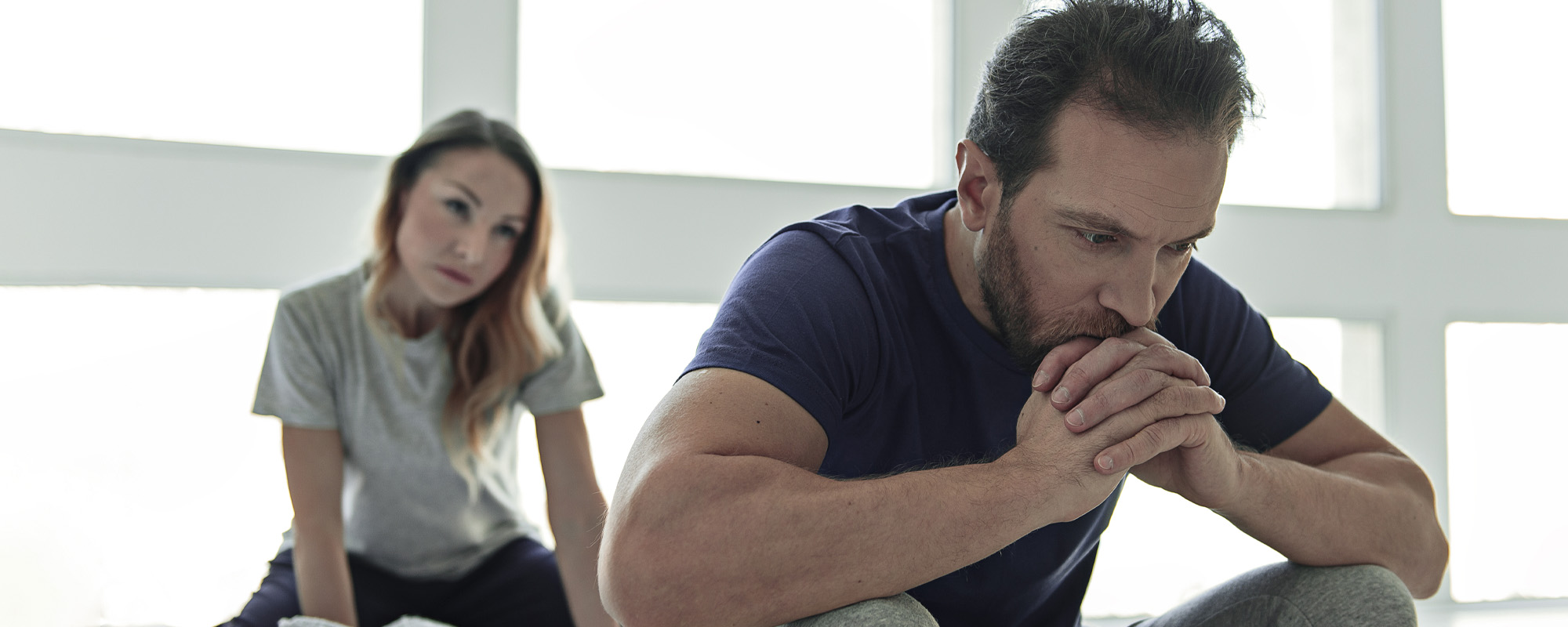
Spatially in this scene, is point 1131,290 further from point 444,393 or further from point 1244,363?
point 444,393

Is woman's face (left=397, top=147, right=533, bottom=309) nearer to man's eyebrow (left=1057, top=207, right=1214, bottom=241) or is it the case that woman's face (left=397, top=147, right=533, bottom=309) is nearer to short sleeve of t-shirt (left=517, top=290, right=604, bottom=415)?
short sleeve of t-shirt (left=517, top=290, right=604, bottom=415)

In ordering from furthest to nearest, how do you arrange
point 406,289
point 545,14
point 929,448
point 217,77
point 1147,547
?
1. point 1147,547
2. point 545,14
3. point 217,77
4. point 406,289
5. point 929,448

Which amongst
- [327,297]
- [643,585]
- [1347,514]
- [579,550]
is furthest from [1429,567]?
[327,297]

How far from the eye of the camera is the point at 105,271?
165cm

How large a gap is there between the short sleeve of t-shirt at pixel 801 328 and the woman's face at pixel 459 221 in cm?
73

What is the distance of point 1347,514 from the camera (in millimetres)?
993

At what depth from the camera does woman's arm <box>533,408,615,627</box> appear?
1499 mm

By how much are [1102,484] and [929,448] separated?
20cm

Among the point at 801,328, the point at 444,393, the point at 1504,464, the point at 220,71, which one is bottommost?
the point at 1504,464

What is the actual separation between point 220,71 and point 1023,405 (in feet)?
5.15

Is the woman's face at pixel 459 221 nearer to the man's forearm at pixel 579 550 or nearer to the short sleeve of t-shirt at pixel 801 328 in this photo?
the man's forearm at pixel 579 550

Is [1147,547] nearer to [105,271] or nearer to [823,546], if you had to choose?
[823,546]

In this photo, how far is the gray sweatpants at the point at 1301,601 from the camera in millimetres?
919

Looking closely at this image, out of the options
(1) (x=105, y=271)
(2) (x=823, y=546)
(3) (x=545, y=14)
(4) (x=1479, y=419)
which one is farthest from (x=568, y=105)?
(4) (x=1479, y=419)
